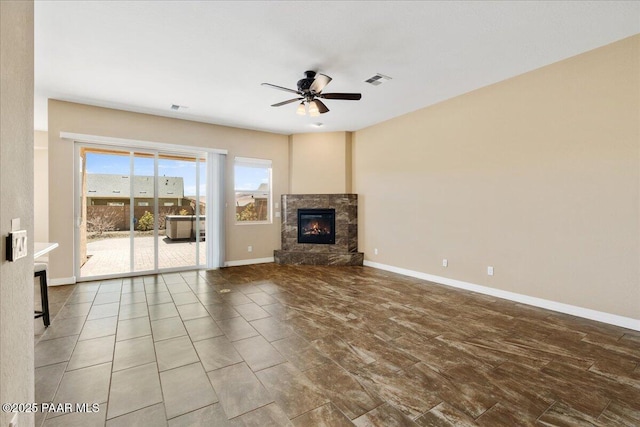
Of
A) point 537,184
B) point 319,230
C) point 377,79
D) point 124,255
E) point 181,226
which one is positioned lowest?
point 124,255

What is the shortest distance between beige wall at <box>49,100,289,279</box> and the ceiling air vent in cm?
328

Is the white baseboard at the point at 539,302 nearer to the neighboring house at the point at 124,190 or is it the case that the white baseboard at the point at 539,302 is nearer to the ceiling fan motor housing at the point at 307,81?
the ceiling fan motor housing at the point at 307,81

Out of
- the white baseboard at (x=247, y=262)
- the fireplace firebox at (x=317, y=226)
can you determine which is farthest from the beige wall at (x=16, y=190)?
the fireplace firebox at (x=317, y=226)

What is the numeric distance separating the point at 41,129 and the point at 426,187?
8.97 metres

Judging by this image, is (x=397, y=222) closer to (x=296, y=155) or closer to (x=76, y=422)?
(x=296, y=155)

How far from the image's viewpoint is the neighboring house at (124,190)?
5027mm

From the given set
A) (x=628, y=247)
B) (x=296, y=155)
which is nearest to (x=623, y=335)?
(x=628, y=247)

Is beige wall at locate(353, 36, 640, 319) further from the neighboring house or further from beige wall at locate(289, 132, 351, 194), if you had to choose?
the neighboring house

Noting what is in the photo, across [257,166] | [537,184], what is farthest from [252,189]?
[537,184]

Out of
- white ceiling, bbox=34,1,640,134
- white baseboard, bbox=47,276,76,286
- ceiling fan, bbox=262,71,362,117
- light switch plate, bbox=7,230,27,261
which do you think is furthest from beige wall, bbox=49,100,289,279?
light switch plate, bbox=7,230,27,261

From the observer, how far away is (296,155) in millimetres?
6770

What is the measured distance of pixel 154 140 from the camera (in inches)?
210

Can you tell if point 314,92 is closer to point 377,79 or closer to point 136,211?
point 377,79

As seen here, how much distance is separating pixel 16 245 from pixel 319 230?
18.2ft
